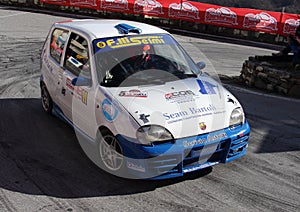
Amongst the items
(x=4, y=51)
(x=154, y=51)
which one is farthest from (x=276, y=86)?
(x=4, y=51)

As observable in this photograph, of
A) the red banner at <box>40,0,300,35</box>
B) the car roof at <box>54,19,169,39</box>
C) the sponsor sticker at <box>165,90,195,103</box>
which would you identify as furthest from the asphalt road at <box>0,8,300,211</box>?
the red banner at <box>40,0,300,35</box>

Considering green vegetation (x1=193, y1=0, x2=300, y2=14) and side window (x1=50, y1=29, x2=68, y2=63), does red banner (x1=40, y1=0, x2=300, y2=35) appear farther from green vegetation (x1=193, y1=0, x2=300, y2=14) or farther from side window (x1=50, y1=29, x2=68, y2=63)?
side window (x1=50, y1=29, x2=68, y2=63)

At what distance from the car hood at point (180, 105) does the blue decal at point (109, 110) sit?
111 millimetres

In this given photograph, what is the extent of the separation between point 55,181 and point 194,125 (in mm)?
1847

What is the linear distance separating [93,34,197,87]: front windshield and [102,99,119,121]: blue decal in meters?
0.37

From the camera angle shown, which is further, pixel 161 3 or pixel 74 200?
pixel 161 3

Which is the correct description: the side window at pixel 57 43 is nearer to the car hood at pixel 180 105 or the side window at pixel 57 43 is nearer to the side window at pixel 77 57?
the side window at pixel 77 57

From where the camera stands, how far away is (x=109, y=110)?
498cm

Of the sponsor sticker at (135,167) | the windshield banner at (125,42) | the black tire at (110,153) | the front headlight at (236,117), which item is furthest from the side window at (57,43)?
the front headlight at (236,117)

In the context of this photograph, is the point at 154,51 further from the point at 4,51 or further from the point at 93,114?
the point at 4,51

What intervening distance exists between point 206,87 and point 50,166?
7.70ft

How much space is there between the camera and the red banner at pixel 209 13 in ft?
54.9

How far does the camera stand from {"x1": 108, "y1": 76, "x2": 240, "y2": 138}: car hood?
476cm

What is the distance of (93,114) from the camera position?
5246mm
